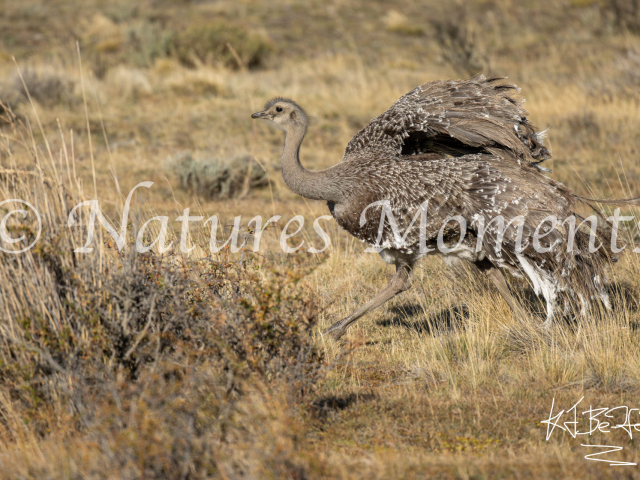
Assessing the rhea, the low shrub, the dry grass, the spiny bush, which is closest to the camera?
the dry grass

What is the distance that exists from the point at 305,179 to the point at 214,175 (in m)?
5.23

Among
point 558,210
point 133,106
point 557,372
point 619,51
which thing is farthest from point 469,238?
point 619,51

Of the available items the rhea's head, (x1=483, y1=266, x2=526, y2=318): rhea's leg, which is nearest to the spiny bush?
the rhea's head

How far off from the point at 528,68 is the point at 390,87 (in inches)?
190

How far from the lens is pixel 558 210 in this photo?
5.70 metres

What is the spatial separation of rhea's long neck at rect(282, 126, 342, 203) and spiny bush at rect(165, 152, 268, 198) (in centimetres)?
456

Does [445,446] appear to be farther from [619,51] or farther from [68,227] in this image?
[619,51]

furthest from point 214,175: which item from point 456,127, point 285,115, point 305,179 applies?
point 456,127

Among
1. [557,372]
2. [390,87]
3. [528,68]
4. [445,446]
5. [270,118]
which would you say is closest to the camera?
[445,446]

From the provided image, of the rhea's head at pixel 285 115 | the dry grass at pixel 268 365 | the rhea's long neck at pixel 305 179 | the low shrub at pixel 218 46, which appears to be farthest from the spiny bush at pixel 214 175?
the low shrub at pixel 218 46

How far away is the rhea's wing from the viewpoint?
6.19 metres

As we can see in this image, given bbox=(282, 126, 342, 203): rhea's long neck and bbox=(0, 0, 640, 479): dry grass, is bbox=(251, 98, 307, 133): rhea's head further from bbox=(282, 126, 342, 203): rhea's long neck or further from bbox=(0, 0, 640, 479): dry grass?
bbox=(0, 0, 640, 479): dry grass

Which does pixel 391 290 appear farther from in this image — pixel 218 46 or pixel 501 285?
pixel 218 46

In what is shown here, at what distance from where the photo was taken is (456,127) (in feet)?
20.4
